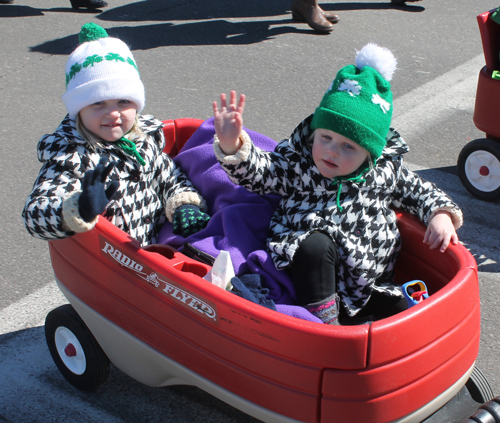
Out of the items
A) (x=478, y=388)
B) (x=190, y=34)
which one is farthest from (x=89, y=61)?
(x=190, y=34)

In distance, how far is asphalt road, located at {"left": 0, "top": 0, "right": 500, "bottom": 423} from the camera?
7.39ft

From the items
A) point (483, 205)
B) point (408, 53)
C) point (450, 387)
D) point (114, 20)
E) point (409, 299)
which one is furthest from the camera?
point (114, 20)

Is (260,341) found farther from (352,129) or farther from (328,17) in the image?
(328,17)

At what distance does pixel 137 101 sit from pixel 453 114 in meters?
3.10

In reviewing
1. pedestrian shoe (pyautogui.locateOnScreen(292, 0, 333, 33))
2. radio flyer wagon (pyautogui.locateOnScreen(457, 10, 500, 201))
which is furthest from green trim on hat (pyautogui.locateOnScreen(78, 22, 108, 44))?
pedestrian shoe (pyautogui.locateOnScreen(292, 0, 333, 33))

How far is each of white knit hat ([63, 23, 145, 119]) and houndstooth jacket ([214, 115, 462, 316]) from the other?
0.43 metres

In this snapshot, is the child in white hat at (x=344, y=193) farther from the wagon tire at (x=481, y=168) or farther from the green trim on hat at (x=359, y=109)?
the wagon tire at (x=481, y=168)

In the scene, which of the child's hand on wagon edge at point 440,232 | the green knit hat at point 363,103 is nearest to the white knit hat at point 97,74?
the green knit hat at point 363,103

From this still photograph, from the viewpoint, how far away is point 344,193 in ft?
7.22

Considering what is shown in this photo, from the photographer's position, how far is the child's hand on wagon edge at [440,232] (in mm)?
2059

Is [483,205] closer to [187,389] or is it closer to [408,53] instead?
[187,389]

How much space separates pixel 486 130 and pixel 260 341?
2235 millimetres

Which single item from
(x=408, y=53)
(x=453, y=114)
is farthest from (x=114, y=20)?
(x=453, y=114)

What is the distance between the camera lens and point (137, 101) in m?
2.24
